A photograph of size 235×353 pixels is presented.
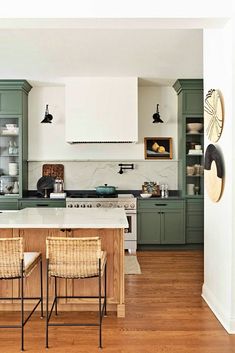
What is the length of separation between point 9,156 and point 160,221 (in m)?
2.80

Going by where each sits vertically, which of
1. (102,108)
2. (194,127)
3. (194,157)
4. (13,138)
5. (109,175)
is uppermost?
(102,108)

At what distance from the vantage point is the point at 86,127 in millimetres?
6180

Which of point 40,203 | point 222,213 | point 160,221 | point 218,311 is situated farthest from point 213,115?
point 40,203

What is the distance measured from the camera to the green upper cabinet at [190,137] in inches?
245

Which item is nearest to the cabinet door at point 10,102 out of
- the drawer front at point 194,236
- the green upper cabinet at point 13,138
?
the green upper cabinet at point 13,138

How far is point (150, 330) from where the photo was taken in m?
3.19

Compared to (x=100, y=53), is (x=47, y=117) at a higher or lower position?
lower

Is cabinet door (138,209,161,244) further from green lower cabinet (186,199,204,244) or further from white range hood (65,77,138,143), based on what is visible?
white range hood (65,77,138,143)

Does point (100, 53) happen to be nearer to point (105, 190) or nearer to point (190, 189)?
point (105, 190)

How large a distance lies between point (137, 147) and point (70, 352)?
173 inches

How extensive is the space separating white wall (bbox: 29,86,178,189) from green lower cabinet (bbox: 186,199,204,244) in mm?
634

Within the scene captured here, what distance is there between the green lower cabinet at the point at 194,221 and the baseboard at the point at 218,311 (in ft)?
7.60

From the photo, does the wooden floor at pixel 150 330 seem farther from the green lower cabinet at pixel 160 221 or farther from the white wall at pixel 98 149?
the white wall at pixel 98 149

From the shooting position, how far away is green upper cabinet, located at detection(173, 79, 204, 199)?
6.23 m
